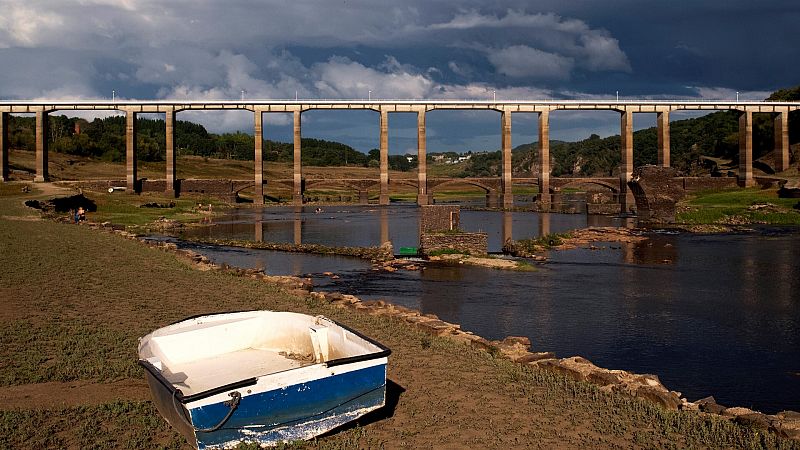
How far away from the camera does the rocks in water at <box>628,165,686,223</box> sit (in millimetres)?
58250

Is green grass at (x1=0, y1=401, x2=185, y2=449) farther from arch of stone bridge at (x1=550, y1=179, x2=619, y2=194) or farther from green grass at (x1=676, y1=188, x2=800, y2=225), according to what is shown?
arch of stone bridge at (x1=550, y1=179, x2=619, y2=194)

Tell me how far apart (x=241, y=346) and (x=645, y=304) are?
591 inches

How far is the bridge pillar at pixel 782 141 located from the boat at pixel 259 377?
111 meters

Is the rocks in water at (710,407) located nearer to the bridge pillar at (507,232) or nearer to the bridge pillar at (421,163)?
the bridge pillar at (507,232)

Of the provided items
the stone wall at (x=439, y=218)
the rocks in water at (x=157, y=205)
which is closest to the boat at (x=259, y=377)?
the stone wall at (x=439, y=218)

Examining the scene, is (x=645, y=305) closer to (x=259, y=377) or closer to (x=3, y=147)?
(x=259, y=377)

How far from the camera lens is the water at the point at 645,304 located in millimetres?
14000

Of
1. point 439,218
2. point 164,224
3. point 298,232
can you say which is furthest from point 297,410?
point 164,224

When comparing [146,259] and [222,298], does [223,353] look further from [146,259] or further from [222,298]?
[146,259]

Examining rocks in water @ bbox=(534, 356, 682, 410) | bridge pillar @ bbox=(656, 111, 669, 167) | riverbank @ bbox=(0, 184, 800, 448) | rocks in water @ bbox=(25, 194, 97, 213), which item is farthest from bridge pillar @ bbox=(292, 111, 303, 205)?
rocks in water @ bbox=(534, 356, 682, 410)

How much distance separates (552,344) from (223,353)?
325 inches

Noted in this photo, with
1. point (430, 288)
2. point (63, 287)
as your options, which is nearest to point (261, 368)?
point (63, 287)

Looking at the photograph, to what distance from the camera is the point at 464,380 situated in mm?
11297

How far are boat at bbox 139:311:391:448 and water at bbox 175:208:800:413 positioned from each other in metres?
6.64
